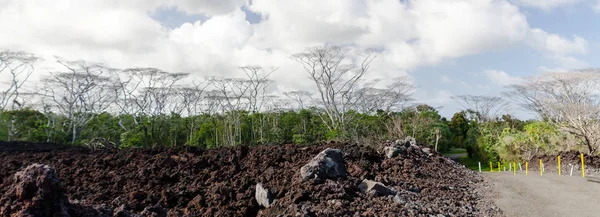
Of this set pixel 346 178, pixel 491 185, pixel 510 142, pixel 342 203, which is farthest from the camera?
pixel 510 142

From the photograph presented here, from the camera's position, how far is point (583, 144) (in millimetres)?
21219

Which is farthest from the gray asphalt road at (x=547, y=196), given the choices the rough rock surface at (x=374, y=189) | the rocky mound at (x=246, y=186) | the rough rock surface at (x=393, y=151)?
the rough rock surface at (x=374, y=189)

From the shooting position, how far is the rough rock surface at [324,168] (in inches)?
299

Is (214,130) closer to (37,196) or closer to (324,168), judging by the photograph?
(324,168)

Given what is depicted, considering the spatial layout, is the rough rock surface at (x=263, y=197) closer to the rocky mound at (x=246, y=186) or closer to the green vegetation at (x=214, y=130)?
the rocky mound at (x=246, y=186)

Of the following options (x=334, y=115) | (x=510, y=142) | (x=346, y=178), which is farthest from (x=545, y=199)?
(x=334, y=115)

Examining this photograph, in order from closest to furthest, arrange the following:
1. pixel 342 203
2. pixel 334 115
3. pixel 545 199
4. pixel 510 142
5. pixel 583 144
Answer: pixel 342 203 < pixel 545 199 < pixel 583 144 < pixel 510 142 < pixel 334 115

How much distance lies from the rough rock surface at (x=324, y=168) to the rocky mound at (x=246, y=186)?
16 mm

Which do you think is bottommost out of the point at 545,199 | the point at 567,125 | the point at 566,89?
the point at 545,199

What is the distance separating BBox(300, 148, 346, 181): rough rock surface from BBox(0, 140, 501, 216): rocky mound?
2 cm

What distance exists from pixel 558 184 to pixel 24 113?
3065 centimetres

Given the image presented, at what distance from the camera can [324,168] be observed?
7855mm

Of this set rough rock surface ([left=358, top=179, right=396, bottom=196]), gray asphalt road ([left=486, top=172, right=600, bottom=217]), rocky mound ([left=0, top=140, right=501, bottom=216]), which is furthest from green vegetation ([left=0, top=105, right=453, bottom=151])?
rough rock surface ([left=358, top=179, right=396, bottom=196])

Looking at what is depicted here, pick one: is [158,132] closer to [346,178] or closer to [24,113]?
[24,113]
